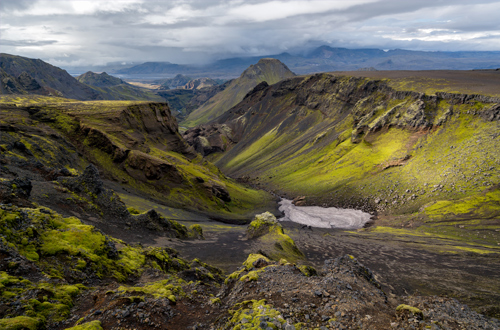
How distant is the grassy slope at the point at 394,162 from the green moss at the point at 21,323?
65579mm

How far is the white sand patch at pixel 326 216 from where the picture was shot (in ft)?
256

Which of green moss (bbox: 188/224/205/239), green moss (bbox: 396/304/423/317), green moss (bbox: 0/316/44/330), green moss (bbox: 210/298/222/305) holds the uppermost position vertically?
green moss (bbox: 0/316/44/330)

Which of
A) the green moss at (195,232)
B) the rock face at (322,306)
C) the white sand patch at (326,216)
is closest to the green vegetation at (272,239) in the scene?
the green moss at (195,232)

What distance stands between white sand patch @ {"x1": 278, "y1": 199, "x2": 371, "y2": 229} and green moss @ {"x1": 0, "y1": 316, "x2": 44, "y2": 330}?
73447mm

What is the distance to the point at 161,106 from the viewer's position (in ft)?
371

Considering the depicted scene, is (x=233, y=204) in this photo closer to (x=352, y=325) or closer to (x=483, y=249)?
(x=483, y=249)

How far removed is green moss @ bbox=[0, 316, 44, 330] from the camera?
36.3 ft

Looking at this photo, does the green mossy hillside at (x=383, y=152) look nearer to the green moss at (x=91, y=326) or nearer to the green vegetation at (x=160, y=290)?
the green vegetation at (x=160, y=290)

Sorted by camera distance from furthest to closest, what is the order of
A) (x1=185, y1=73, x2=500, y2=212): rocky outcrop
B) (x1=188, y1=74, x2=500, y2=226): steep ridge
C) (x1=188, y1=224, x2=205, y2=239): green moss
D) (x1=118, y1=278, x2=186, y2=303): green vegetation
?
(x1=185, y1=73, x2=500, y2=212): rocky outcrop → (x1=188, y1=74, x2=500, y2=226): steep ridge → (x1=188, y1=224, x2=205, y2=239): green moss → (x1=118, y1=278, x2=186, y2=303): green vegetation

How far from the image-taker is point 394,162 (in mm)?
92438

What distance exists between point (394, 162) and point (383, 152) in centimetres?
1116

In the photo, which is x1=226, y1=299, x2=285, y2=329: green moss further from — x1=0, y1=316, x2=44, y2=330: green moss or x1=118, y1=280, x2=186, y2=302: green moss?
x1=0, y1=316, x2=44, y2=330: green moss

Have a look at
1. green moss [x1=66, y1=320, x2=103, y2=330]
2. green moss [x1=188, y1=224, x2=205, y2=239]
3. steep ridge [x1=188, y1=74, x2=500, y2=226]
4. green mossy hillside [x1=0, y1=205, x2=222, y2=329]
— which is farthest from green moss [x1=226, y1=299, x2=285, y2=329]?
steep ridge [x1=188, y1=74, x2=500, y2=226]

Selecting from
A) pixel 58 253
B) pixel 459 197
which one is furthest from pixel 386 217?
pixel 58 253
